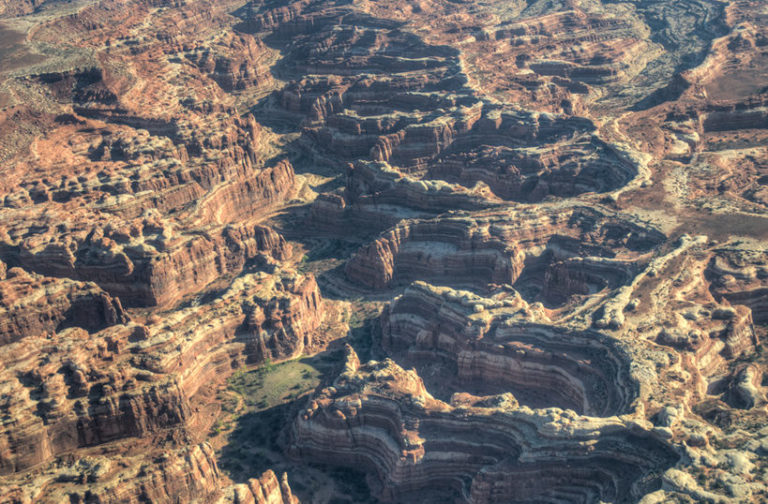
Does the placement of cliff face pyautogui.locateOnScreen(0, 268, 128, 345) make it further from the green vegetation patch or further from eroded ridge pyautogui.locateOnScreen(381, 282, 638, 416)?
eroded ridge pyautogui.locateOnScreen(381, 282, 638, 416)

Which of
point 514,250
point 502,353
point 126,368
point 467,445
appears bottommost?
point 467,445

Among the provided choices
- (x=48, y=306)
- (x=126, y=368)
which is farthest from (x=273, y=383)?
(x=48, y=306)

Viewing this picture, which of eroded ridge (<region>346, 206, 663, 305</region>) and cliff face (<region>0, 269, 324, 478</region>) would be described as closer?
cliff face (<region>0, 269, 324, 478</region>)

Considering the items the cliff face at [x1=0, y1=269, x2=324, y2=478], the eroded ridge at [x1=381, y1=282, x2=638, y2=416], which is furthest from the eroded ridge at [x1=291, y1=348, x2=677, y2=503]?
the cliff face at [x1=0, y1=269, x2=324, y2=478]

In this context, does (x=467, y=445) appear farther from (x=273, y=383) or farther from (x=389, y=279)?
(x=389, y=279)

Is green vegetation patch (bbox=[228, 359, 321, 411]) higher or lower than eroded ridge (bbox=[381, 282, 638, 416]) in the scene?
lower

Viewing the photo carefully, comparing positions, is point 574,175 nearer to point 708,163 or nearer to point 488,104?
point 708,163
